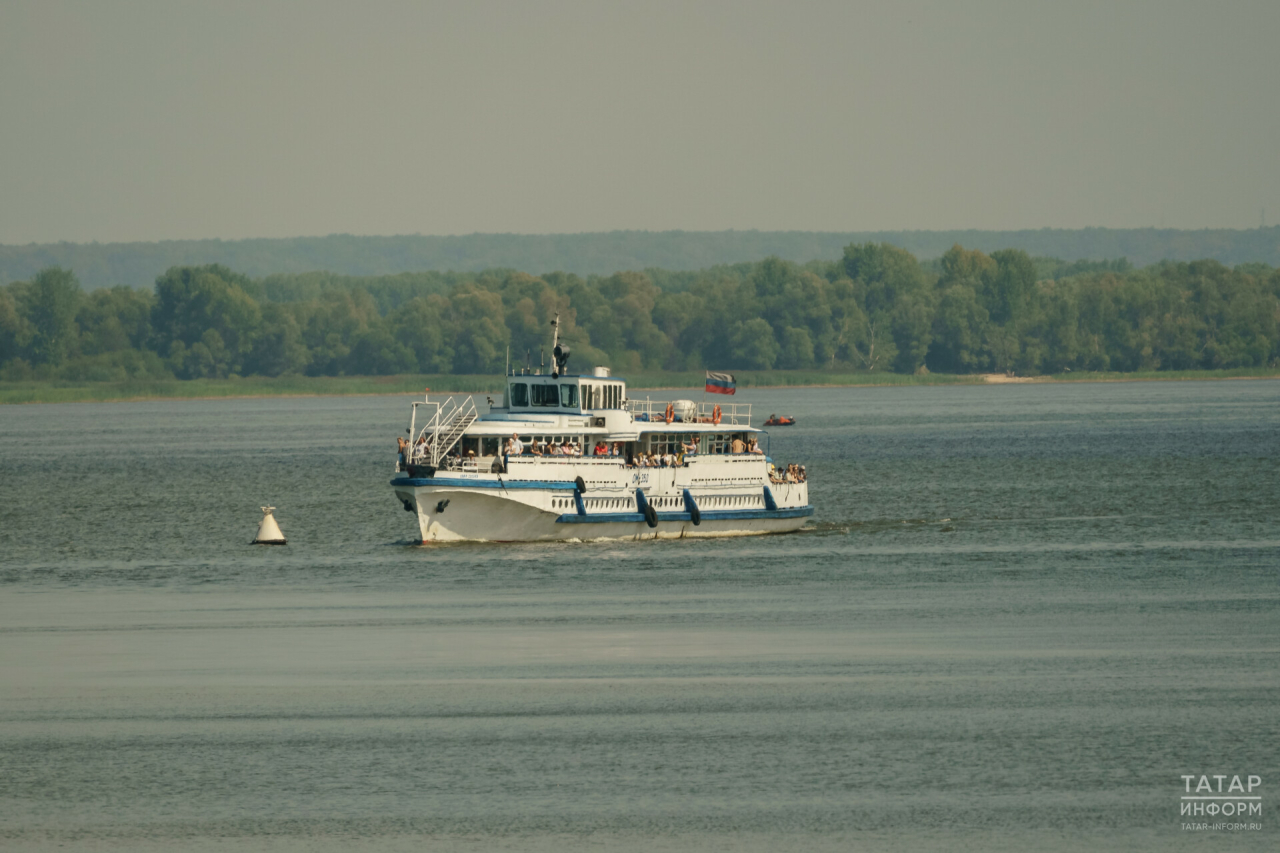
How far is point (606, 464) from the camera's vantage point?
67125mm

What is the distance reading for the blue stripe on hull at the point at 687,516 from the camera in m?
66.9

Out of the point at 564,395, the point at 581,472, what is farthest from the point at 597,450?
the point at 564,395

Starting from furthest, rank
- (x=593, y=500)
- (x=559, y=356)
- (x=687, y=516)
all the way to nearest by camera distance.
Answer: (x=559, y=356) < (x=687, y=516) < (x=593, y=500)

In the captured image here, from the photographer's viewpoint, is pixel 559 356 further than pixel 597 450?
Yes

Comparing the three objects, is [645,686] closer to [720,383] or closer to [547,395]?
[547,395]

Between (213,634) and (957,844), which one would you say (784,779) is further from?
(213,634)

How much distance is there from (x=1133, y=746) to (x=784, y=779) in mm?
7191

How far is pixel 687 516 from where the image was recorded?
70.1 meters

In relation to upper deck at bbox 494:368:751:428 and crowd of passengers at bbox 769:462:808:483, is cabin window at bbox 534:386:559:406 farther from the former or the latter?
crowd of passengers at bbox 769:462:808:483

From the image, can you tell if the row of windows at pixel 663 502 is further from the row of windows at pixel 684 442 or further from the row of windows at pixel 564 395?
the row of windows at pixel 564 395

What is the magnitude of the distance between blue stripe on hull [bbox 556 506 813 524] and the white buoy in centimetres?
1451

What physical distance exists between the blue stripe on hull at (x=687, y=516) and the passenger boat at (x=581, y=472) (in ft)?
0.13

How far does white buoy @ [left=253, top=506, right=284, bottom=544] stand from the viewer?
74.6m

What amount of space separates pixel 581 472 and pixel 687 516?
5.69 meters
